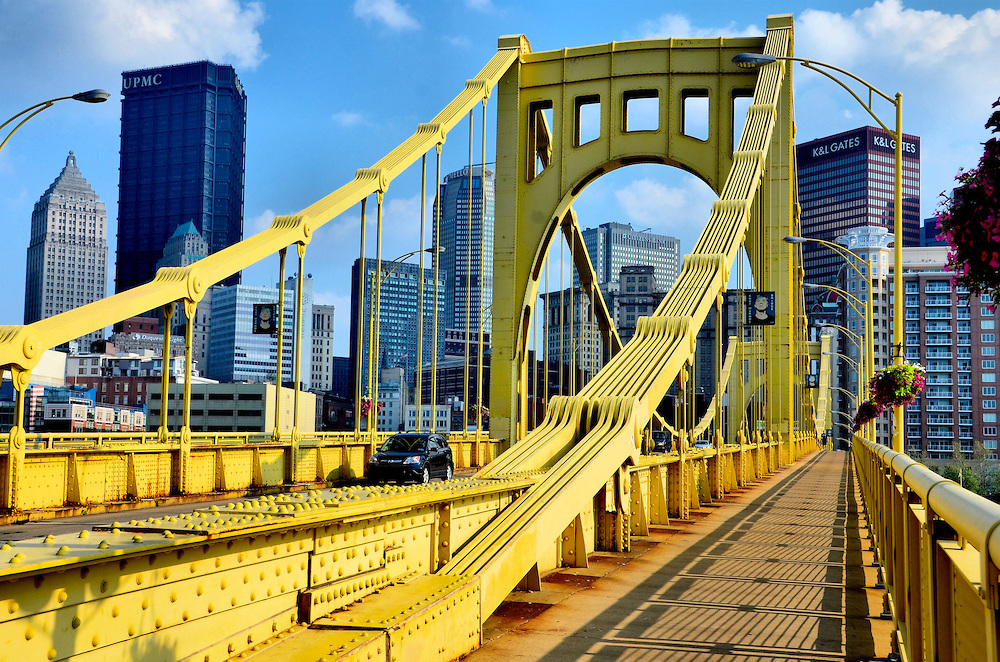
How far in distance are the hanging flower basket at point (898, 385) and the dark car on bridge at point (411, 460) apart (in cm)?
1005

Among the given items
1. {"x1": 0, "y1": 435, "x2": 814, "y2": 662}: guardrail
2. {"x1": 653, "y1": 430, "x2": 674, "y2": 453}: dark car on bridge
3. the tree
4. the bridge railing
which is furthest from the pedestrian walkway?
{"x1": 653, "y1": 430, "x2": 674, "y2": 453}: dark car on bridge

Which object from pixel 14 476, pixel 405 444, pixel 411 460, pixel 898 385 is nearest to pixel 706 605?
pixel 14 476

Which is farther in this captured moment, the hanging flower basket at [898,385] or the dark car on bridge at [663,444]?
the dark car on bridge at [663,444]

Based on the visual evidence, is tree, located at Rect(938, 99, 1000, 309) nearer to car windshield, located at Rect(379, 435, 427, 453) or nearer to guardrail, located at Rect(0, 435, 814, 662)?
guardrail, located at Rect(0, 435, 814, 662)

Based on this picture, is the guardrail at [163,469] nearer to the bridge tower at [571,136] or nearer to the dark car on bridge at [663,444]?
the bridge tower at [571,136]

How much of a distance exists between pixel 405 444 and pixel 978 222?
1963 cm

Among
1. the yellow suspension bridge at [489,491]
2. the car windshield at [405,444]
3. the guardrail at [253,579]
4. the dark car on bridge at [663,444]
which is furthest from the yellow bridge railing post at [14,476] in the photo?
the dark car on bridge at [663,444]

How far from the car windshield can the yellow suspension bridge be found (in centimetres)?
110

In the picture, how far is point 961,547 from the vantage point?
401 cm

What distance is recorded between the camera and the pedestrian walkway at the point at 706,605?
301 inches

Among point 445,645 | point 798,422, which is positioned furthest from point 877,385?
point 798,422

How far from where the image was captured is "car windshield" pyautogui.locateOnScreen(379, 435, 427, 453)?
2520cm

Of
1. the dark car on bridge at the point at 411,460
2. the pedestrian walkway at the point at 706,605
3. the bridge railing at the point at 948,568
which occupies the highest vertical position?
the bridge railing at the point at 948,568

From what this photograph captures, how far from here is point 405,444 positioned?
25.6m
